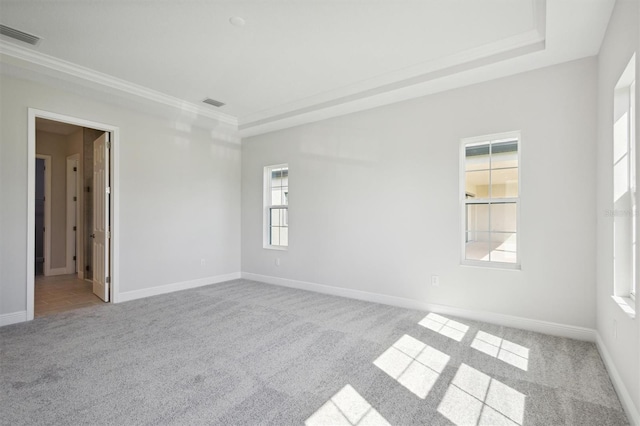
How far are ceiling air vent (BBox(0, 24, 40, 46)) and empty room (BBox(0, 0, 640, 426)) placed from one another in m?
0.04

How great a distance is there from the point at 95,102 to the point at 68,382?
3.60 m

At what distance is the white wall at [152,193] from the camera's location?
360 cm

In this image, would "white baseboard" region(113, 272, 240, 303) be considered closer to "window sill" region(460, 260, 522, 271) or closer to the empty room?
the empty room

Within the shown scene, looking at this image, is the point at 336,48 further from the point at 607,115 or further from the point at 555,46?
the point at 607,115

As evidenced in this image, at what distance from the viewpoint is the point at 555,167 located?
10.4 feet

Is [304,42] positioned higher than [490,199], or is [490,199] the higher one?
[304,42]

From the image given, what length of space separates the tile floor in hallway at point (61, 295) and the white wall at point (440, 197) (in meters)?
2.75

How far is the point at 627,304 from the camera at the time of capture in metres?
2.16

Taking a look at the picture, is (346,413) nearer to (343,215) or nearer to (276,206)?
(343,215)

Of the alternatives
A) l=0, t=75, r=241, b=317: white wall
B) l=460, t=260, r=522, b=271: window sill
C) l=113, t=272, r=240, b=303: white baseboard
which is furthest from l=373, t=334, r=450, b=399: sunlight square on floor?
l=0, t=75, r=241, b=317: white wall

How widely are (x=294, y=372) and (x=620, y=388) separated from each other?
2.23 meters

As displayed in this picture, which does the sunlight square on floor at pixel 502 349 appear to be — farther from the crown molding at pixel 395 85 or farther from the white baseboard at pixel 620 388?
the crown molding at pixel 395 85

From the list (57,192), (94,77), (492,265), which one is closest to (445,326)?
(492,265)

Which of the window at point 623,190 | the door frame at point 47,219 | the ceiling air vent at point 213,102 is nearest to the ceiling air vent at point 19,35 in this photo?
the ceiling air vent at point 213,102
